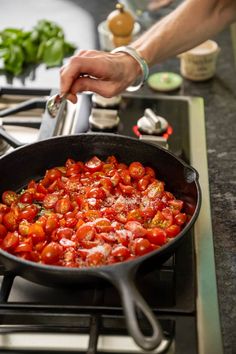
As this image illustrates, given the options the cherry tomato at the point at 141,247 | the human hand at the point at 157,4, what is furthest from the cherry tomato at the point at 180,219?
the human hand at the point at 157,4

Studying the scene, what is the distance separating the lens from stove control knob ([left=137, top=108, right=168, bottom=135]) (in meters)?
1.51

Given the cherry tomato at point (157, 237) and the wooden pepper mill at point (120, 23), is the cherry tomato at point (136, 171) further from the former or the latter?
the wooden pepper mill at point (120, 23)

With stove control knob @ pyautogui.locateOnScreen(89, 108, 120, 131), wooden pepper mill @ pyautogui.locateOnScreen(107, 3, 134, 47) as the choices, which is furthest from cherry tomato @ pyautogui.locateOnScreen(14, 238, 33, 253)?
wooden pepper mill @ pyautogui.locateOnScreen(107, 3, 134, 47)

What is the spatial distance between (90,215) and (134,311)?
34 cm

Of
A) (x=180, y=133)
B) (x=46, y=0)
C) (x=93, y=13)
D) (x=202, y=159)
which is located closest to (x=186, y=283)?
(x=202, y=159)

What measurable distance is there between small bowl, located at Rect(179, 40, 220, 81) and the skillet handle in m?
1.01

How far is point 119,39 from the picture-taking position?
6.11 feet

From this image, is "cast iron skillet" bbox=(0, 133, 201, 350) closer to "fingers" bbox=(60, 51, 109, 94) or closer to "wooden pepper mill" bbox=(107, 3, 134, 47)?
"fingers" bbox=(60, 51, 109, 94)

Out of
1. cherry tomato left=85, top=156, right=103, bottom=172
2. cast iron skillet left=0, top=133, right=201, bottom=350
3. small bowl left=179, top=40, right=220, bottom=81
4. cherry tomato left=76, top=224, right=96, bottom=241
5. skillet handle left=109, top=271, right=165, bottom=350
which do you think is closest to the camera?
skillet handle left=109, top=271, right=165, bottom=350

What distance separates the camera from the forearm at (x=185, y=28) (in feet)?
4.92

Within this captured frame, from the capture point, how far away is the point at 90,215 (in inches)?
45.9

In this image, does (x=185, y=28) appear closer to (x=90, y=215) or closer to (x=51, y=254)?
(x=90, y=215)

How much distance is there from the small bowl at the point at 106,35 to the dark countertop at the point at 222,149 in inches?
3.6

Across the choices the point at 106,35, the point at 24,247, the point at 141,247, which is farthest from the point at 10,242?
the point at 106,35
